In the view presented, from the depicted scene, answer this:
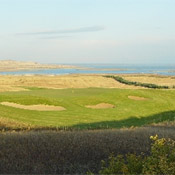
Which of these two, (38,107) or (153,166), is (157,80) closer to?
(38,107)

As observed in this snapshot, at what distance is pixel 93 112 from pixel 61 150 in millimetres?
17843

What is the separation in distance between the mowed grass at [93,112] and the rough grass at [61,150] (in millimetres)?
8732

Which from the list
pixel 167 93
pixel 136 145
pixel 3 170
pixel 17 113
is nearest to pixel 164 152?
pixel 136 145

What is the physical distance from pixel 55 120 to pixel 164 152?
16.2m

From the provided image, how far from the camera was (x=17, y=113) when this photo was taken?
80.5 ft

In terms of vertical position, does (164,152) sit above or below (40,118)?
above

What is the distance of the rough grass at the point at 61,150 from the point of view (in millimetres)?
8852

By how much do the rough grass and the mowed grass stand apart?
8732 millimetres

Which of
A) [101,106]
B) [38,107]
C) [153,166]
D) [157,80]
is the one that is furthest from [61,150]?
[157,80]

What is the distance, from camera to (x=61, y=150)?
33.4ft

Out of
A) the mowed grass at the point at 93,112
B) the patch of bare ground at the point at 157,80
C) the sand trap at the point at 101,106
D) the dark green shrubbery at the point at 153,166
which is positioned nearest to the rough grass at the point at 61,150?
the dark green shrubbery at the point at 153,166

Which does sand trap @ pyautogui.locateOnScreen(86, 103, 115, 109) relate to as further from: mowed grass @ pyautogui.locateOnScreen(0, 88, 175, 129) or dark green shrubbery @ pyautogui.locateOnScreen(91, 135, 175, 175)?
dark green shrubbery @ pyautogui.locateOnScreen(91, 135, 175, 175)

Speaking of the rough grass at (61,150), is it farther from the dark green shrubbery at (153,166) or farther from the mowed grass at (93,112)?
the mowed grass at (93,112)

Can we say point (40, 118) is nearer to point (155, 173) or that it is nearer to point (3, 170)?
point (3, 170)
